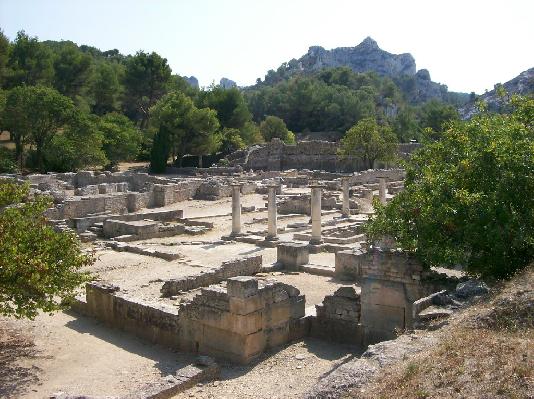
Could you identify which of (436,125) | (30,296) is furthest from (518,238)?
(436,125)

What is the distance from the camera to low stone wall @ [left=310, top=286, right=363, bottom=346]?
41.0 ft

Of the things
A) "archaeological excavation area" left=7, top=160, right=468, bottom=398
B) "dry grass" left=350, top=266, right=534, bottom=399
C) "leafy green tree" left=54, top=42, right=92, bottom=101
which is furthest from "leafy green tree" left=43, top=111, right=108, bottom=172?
"dry grass" left=350, top=266, right=534, bottom=399

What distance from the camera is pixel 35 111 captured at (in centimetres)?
4478

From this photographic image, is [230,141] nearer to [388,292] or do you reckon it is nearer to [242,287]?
[388,292]

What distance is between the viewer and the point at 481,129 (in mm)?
12828

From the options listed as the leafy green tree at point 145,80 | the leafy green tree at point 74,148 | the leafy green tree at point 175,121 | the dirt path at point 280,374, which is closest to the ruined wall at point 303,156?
the leafy green tree at point 175,121

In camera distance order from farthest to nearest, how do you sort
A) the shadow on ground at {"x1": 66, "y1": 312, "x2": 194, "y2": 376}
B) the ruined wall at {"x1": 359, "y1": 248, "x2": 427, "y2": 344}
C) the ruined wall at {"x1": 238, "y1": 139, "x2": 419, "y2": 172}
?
the ruined wall at {"x1": 238, "y1": 139, "x2": 419, "y2": 172} → the ruined wall at {"x1": 359, "y1": 248, "x2": 427, "y2": 344} → the shadow on ground at {"x1": 66, "y1": 312, "x2": 194, "y2": 376}

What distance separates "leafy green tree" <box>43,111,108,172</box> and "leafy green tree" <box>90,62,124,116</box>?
61.0 ft

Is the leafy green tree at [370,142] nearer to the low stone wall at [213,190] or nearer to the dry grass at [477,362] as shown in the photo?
the low stone wall at [213,190]

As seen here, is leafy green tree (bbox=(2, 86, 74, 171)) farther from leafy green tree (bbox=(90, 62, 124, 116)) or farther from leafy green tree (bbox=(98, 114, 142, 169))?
leafy green tree (bbox=(90, 62, 124, 116))

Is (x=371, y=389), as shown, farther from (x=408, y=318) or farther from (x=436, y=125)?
(x=436, y=125)

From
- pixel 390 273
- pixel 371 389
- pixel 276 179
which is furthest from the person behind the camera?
pixel 276 179

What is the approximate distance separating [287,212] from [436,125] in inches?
1832

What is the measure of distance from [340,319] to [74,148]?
120 ft
